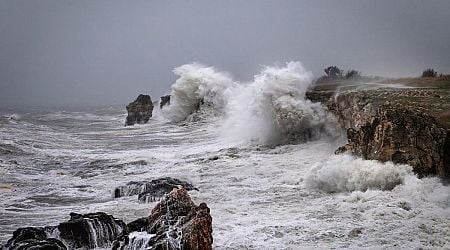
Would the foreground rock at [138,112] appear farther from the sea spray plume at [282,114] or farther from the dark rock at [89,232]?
the dark rock at [89,232]

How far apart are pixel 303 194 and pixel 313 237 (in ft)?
9.67

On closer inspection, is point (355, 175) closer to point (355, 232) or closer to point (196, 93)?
point (355, 232)

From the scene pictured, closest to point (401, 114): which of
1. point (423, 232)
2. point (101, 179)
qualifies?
point (423, 232)

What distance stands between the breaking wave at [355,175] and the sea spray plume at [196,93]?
26.0m

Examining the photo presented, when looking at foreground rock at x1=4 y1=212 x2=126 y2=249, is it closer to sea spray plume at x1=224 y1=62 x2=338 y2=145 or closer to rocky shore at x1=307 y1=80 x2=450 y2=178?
rocky shore at x1=307 y1=80 x2=450 y2=178

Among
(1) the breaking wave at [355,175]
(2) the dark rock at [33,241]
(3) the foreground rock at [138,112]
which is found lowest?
(2) the dark rock at [33,241]

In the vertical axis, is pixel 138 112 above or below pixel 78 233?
above

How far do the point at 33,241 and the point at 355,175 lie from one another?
7.10 m

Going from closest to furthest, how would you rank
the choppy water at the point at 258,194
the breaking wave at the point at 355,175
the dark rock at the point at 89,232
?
the dark rock at the point at 89,232, the choppy water at the point at 258,194, the breaking wave at the point at 355,175

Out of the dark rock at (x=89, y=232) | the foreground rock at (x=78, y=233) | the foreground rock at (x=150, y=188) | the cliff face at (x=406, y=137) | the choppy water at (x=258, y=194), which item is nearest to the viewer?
the foreground rock at (x=78, y=233)

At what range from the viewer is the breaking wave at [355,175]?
10.9m

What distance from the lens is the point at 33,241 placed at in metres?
7.76

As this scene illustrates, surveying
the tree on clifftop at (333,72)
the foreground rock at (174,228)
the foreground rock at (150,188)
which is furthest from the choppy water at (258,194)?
the tree on clifftop at (333,72)

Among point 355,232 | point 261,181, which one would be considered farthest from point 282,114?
point 355,232
